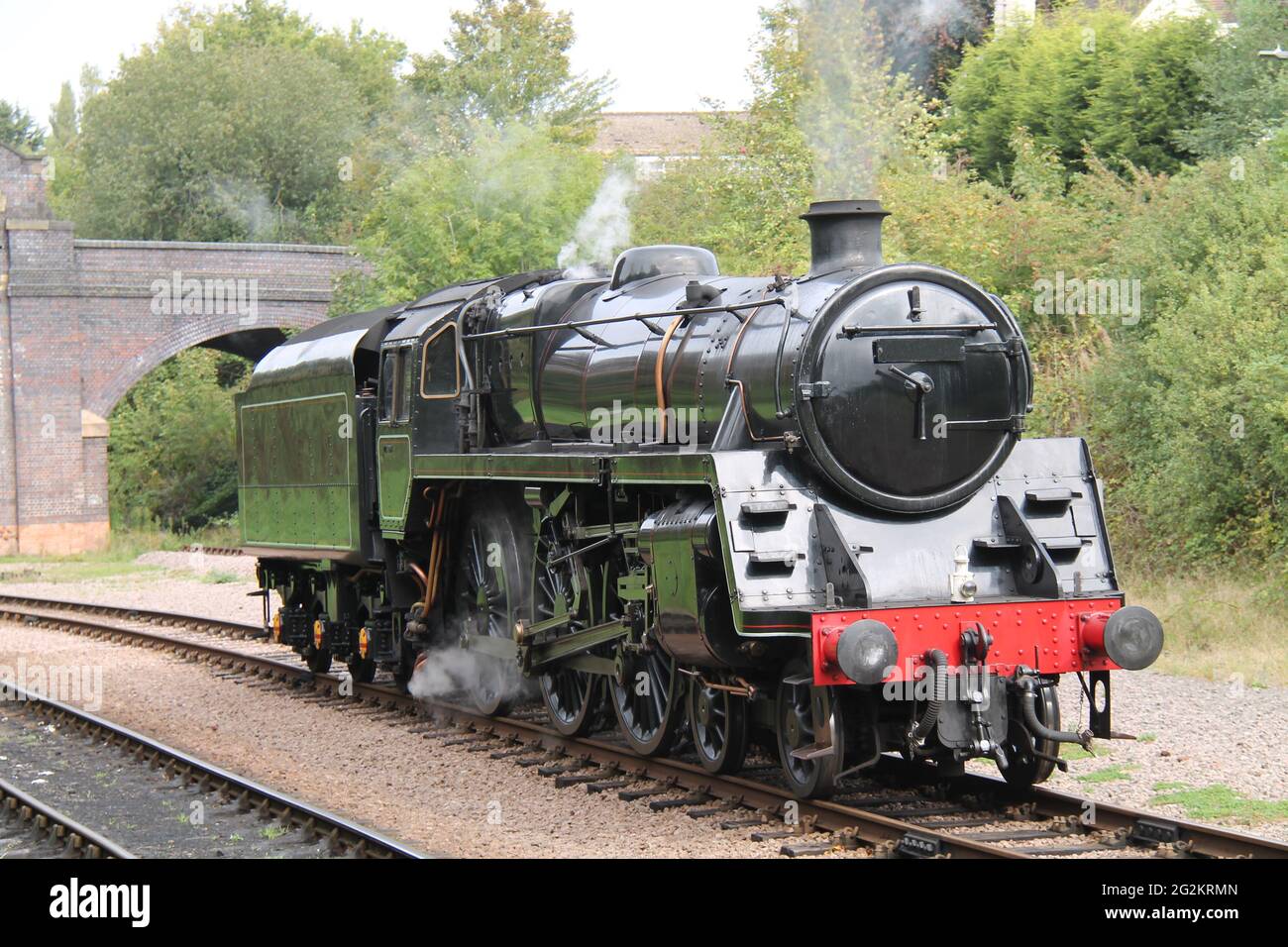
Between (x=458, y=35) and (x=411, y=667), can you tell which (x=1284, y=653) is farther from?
(x=458, y=35)

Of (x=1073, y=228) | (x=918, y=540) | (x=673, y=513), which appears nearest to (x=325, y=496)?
(x=673, y=513)

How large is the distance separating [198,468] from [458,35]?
19394mm

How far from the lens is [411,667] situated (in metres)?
12.6

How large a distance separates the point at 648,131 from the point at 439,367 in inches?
1876

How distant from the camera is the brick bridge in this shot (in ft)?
98.0

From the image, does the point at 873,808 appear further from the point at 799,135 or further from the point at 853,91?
the point at 799,135

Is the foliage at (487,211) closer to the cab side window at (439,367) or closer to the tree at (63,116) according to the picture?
the cab side window at (439,367)

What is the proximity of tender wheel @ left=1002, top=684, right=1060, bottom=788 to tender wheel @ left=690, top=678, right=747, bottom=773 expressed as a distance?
144cm

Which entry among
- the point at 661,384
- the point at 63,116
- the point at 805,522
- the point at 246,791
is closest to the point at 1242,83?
the point at 661,384

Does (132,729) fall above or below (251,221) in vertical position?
below

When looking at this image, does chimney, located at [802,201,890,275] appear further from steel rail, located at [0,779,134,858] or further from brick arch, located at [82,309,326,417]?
brick arch, located at [82,309,326,417]

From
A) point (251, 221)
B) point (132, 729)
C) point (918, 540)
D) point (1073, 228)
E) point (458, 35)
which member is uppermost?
point (458, 35)
